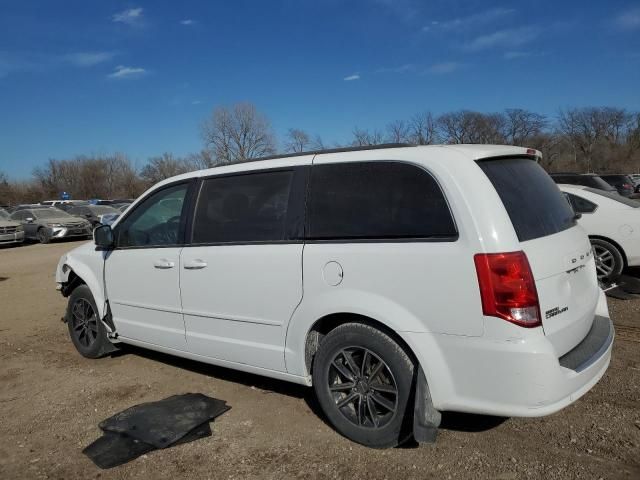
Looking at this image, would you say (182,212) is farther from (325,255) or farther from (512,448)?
(512,448)

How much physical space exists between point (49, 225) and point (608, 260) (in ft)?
71.8

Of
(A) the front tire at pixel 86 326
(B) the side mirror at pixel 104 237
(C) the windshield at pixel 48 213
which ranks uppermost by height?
(B) the side mirror at pixel 104 237

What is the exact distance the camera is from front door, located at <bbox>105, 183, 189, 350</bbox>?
443 cm

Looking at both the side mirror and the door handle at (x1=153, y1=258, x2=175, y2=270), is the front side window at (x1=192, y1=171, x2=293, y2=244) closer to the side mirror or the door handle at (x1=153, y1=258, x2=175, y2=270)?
the door handle at (x1=153, y1=258, x2=175, y2=270)

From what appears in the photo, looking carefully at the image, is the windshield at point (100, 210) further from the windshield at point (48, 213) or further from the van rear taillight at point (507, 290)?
the van rear taillight at point (507, 290)

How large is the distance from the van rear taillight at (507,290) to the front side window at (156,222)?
2.56 m

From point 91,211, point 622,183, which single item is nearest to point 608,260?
point 91,211

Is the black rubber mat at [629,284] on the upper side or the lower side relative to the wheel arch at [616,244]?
lower

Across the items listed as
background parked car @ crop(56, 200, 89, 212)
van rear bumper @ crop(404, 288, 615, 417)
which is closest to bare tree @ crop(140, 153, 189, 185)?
background parked car @ crop(56, 200, 89, 212)

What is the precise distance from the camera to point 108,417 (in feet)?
13.5

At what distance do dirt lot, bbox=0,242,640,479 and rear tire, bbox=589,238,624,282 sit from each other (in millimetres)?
2609

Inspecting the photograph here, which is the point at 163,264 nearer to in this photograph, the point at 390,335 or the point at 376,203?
the point at 376,203

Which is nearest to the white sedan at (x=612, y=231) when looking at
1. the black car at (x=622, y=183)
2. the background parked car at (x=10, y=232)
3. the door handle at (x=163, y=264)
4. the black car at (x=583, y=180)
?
the black car at (x=583, y=180)

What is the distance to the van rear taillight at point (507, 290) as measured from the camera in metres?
2.81
